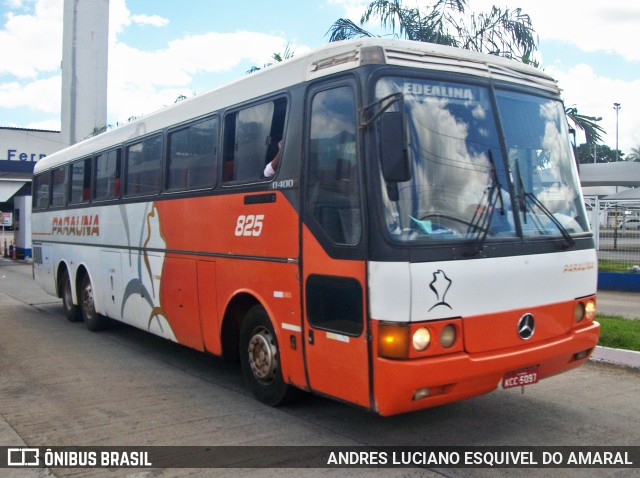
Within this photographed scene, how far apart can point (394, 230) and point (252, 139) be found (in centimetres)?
238

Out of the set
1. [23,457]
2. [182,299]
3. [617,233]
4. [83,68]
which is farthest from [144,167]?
[83,68]

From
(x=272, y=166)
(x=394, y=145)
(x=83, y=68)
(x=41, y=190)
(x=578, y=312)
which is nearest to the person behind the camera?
(x=394, y=145)

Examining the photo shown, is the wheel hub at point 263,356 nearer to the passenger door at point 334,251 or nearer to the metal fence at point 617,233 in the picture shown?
the passenger door at point 334,251

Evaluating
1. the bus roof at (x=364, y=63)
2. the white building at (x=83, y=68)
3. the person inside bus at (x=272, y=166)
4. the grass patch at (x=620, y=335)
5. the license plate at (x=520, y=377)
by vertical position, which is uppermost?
the white building at (x=83, y=68)

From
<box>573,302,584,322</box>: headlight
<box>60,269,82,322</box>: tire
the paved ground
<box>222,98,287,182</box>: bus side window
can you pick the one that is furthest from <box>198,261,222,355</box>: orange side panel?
the paved ground

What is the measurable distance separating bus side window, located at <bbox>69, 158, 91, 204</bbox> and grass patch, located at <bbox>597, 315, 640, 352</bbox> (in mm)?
8372

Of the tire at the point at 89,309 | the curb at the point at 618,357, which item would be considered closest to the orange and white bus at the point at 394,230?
the curb at the point at 618,357

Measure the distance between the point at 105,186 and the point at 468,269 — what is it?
714 cm

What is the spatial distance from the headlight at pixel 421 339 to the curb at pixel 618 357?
4.44 metres

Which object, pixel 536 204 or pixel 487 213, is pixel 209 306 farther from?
pixel 536 204

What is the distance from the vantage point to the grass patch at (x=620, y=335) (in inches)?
341

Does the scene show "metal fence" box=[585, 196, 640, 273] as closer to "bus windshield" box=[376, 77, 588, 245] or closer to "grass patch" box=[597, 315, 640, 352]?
"grass patch" box=[597, 315, 640, 352]

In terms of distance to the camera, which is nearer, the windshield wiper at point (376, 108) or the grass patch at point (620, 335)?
the windshield wiper at point (376, 108)

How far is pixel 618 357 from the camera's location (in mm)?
8156
